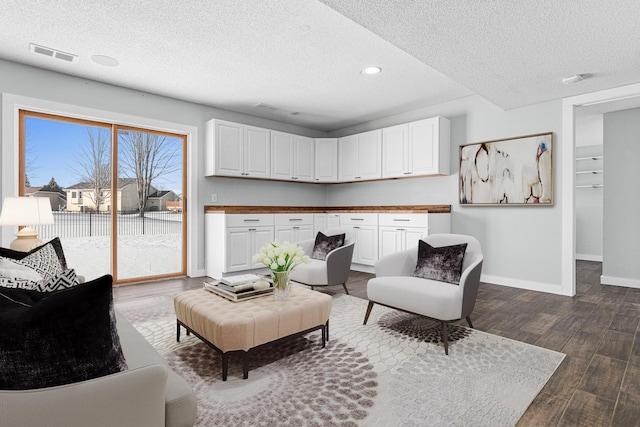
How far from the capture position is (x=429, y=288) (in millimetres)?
2510

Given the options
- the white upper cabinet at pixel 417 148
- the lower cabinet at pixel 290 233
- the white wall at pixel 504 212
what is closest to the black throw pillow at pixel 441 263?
the lower cabinet at pixel 290 233

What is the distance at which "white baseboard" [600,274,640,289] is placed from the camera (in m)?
4.28

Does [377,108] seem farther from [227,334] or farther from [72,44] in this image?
[227,334]

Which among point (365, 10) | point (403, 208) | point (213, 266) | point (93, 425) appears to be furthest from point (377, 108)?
point (93, 425)

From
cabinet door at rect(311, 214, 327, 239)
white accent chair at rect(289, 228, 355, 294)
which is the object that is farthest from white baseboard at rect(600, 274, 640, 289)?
cabinet door at rect(311, 214, 327, 239)

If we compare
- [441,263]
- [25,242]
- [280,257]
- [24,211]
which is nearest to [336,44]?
[280,257]

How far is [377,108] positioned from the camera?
511cm

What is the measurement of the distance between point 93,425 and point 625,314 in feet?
13.6

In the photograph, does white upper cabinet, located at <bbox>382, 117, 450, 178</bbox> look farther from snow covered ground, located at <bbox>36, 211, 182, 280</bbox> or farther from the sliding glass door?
snow covered ground, located at <bbox>36, 211, 182, 280</bbox>

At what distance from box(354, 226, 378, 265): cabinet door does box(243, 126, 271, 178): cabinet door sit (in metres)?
1.74

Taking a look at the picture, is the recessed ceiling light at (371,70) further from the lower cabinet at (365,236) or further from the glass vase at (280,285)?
the glass vase at (280,285)

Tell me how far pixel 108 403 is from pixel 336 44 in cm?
312

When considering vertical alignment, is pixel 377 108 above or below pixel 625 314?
above

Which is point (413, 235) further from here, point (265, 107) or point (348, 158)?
point (265, 107)
